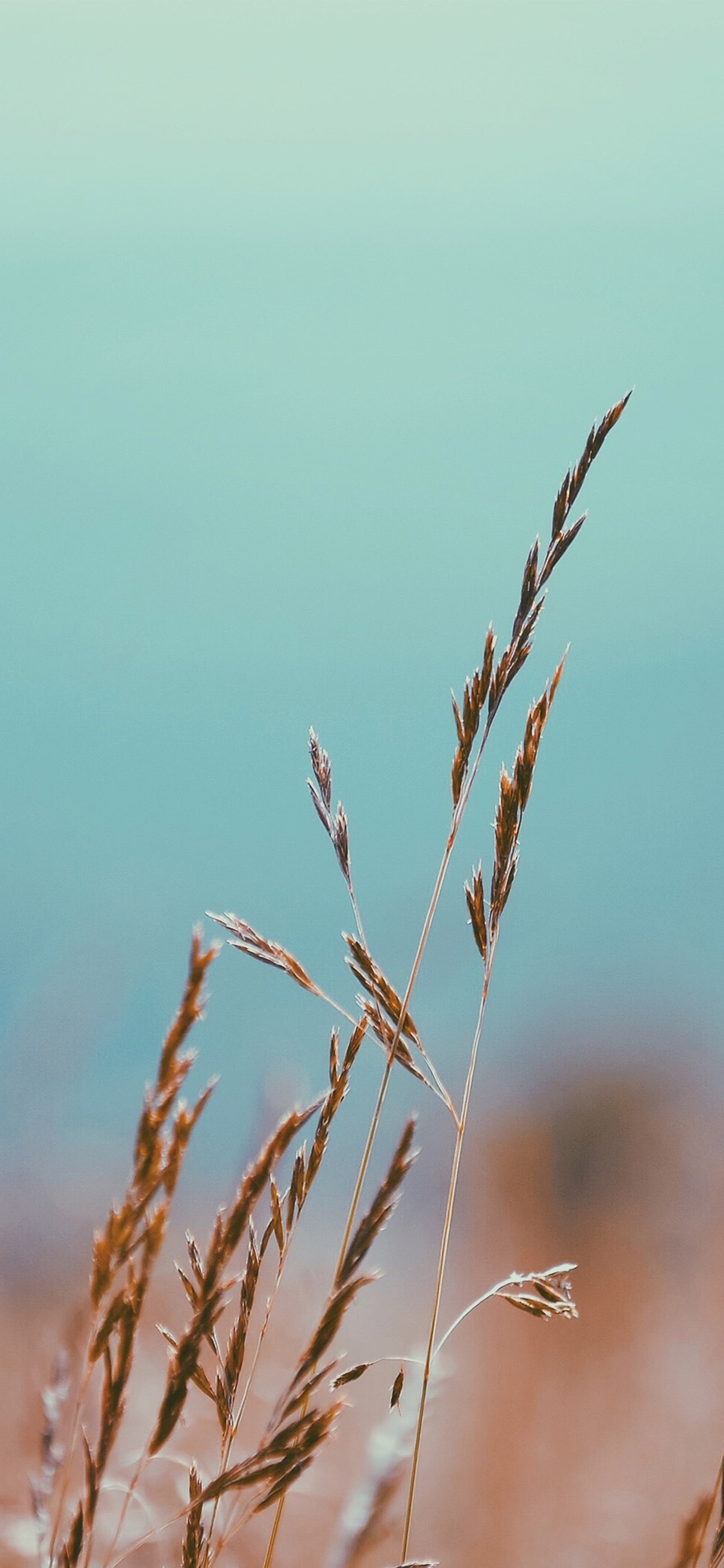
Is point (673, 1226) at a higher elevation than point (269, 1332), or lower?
higher

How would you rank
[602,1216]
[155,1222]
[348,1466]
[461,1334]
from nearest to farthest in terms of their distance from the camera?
[155,1222] < [348,1466] < [461,1334] < [602,1216]

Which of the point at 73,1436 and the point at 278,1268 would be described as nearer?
the point at 73,1436

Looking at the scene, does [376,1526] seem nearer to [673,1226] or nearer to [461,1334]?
[461,1334]

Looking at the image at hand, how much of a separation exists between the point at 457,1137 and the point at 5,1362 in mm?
1372

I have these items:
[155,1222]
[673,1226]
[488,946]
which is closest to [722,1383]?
[673,1226]

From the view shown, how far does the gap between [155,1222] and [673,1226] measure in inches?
103

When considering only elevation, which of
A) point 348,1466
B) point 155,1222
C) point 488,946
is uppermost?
point 488,946

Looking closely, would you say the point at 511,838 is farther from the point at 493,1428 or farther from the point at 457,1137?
the point at 493,1428

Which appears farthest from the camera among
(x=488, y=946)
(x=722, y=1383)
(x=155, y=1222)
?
(x=722, y=1383)

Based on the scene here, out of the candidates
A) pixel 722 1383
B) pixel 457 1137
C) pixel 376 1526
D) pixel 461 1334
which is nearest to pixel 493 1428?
pixel 461 1334

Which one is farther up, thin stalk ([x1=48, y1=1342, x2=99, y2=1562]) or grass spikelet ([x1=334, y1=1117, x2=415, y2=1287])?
grass spikelet ([x1=334, y1=1117, x2=415, y2=1287])

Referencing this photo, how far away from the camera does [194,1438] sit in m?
1.81

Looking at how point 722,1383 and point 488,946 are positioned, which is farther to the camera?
point 722,1383

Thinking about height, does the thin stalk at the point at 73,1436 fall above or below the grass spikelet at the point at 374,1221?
below
